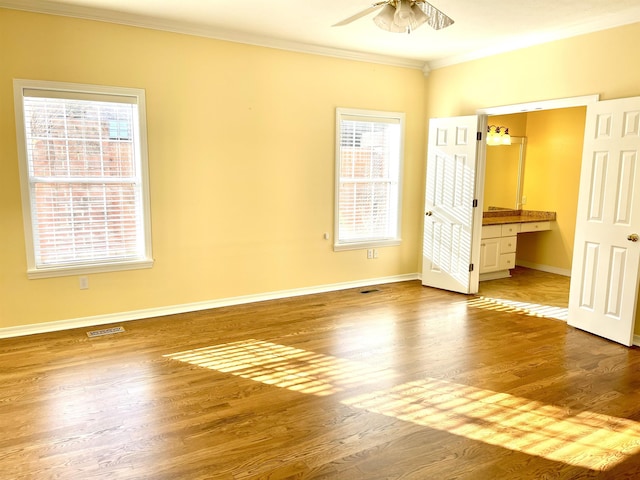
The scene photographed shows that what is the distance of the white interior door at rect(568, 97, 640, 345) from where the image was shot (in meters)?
3.83

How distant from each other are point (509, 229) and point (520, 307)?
1669mm

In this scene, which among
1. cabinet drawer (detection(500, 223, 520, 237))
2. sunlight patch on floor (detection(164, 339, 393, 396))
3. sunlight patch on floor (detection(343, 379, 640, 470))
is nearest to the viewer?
sunlight patch on floor (detection(343, 379, 640, 470))

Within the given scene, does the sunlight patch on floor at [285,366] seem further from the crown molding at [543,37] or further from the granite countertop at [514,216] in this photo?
Result: the granite countertop at [514,216]

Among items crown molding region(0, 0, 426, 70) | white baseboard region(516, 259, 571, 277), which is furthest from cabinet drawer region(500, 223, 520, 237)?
crown molding region(0, 0, 426, 70)

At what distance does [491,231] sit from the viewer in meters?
6.26

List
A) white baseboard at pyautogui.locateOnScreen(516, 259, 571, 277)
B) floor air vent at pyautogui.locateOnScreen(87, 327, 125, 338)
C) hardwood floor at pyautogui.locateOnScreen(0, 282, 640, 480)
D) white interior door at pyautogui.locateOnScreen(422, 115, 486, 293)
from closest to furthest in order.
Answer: hardwood floor at pyautogui.locateOnScreen(0, 282, 640, 480)
floor air vent at pyautogui.locateOnScreen(87, 327, 125, 338)
white interior door at pyautogui.locateOnScreen(422, 115, 486, 293)
white baseboard at pyautogui.locateOnScreen(516, 259, 571, 277)

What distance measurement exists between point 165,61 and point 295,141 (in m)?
1.57

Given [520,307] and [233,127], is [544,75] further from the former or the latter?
[233,127]

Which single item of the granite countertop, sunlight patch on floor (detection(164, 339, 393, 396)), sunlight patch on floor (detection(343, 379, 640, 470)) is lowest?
sunlight patch on floor (detection(164, 339, 393, 396))

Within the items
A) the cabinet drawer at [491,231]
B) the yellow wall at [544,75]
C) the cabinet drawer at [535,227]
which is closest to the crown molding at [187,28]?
the yellow wall at [544,75]

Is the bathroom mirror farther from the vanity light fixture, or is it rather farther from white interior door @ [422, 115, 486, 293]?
white interior door @ [422, 115, 486, 293]

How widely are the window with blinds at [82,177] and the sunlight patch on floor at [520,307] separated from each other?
145 inches

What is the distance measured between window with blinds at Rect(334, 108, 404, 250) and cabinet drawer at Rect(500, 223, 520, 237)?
1.54 metres

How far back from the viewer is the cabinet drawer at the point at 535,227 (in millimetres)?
6551
